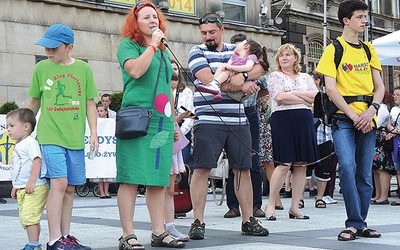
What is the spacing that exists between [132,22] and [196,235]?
191 cm

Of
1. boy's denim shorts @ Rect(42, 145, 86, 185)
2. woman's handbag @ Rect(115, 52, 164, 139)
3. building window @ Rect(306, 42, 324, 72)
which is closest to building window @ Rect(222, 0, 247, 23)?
building window @ Rect(306, 42, 324, 72)

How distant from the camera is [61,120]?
590 cm

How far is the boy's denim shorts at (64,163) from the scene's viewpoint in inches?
229

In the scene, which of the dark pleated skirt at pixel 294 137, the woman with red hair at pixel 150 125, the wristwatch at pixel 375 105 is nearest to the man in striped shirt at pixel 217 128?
the woman with red hair at pixel 150 125

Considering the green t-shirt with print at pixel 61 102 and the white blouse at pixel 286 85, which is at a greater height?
the white blouse at pixel 286 85

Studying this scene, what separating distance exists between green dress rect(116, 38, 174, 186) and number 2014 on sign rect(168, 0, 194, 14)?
16.5 m

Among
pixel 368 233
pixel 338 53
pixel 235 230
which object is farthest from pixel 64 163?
pixel 368 233

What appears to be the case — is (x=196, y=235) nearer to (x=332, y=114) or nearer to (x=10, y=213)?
(x=332, y=114)

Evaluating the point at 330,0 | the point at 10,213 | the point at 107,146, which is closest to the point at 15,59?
the point at 107,146

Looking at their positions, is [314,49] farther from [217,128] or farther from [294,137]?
[217,128]

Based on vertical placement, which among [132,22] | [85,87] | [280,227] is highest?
[132,22]

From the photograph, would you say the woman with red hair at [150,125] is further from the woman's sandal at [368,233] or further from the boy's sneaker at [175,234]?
the woman's sandal at [368,233]

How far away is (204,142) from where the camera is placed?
6801mm

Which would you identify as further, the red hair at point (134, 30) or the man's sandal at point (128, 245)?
the red hair at point (134, 30)
